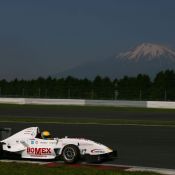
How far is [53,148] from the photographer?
414 inches

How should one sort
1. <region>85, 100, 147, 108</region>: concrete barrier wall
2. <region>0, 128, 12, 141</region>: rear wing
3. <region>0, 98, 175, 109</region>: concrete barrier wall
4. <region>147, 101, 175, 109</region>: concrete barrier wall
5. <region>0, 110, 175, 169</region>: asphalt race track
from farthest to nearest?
<region>85, 100, 147, 108</region>: concrete barrier wall < <region>0, 98, 175, 109</region>: concrete barrier wall < <region>147, 101, 175, 109</region>: concrete barrier wall < <region>0, 128, 12, 141</region>: rear wing < <region>0, 110, 175, 169</region>: asphalt race track

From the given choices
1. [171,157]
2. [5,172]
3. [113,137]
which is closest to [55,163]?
[5,172]

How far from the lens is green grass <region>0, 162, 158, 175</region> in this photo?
8.94m

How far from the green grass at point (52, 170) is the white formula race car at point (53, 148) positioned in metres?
0.56

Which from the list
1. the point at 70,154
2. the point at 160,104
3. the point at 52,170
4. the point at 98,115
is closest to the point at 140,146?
the point at 70,154

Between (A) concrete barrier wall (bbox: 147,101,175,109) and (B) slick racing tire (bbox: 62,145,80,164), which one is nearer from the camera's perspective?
(B) slick racing tire (bbox: 62,145,80,164)

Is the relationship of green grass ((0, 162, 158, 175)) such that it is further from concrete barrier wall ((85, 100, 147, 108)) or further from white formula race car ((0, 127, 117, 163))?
concrete barrier wall ((85, 100, 147, 108))

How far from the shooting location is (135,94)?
159ft

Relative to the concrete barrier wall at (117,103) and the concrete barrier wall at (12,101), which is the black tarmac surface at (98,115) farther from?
the concrete barrier wall at (12,101)

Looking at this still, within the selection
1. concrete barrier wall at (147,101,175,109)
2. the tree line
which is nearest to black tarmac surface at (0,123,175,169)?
concrete barrier wall at (147,101,175,109)

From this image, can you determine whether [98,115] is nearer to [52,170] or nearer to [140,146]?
[140,146]

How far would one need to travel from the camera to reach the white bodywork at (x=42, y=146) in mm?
10375

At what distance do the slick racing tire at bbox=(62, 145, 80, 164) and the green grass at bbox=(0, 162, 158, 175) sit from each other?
45cm

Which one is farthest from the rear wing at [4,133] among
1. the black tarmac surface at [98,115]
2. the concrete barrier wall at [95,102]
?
the concrete barrier wall at [95,102]
